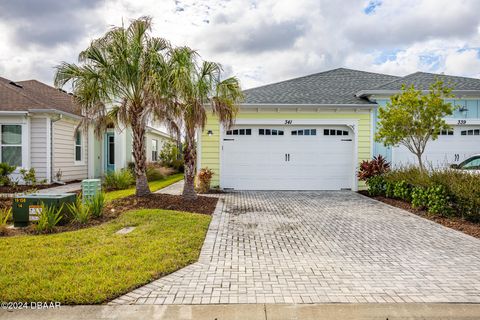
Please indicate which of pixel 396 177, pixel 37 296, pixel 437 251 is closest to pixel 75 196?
pixel 37 296

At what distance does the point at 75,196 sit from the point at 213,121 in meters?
6.28

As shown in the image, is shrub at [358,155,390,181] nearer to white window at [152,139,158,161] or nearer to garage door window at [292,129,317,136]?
garage door window at [292,129,317,136]

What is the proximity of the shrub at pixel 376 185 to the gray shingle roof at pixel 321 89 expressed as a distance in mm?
3309

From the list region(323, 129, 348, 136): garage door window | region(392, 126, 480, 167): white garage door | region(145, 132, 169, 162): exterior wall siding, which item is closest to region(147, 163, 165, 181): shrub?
region(145, 132, 169, 162): exterior wall siding

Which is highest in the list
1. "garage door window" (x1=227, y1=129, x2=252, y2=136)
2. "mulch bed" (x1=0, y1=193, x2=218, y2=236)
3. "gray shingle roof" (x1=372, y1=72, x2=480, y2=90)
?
"gray shingle roof" (x1=372, y1=72, x2=480, y2=90)

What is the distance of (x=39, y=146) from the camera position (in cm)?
1252

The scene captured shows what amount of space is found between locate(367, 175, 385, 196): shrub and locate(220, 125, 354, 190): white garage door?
4.15 feet

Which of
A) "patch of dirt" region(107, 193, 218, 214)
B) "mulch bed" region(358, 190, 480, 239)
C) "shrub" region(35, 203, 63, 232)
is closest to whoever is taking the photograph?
"shrub" region(35, 203, 63, 232)

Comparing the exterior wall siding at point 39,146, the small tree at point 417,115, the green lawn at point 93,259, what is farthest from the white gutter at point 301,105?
the exterior wall siding at point 39,146

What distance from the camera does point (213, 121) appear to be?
12.1m

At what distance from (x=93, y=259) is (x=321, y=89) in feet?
39.7

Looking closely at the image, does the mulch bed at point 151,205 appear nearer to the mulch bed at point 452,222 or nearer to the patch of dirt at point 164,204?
the patch of dirt at point 164,204

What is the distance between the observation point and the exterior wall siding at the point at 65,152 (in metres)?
13.0

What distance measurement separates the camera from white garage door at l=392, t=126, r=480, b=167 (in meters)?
12.0
